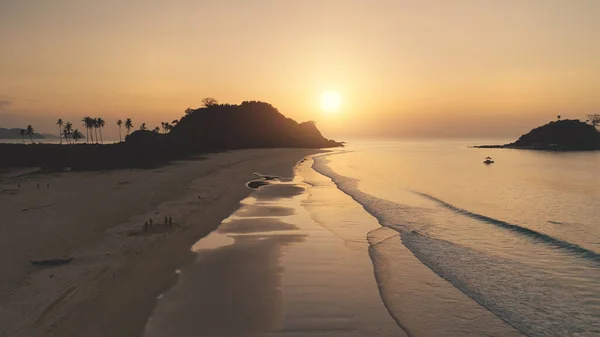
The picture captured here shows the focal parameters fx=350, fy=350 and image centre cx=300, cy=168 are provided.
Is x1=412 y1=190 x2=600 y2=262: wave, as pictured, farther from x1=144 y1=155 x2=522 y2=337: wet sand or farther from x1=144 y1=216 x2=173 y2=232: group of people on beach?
x1=144 y1=216 x2=173 y2=232: group of people on beach

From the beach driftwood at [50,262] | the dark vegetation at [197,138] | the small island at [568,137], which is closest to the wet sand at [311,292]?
the beach driftwood at [50,262]

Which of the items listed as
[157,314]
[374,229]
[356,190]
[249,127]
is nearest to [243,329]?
[157,314]

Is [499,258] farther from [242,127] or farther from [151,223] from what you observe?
[242,127]

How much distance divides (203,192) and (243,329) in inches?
803

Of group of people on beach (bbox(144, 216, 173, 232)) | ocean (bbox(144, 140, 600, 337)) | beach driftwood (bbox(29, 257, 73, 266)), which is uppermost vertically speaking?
beach driftwood (bbox(29, 257, 73, 266))

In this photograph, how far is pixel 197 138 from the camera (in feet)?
430

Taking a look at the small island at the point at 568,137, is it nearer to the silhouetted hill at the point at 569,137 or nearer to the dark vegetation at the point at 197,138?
the silhouetted hill at the point at 569,137

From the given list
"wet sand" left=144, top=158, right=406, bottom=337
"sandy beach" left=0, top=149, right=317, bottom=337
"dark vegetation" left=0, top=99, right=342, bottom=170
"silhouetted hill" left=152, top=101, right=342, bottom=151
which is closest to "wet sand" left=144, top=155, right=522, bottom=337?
"wet sand" left=144, top=158, right=406, bottom=337

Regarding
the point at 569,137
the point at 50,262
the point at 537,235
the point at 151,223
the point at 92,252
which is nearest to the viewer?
the point at 50,262

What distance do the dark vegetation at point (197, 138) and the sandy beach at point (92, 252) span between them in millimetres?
26352

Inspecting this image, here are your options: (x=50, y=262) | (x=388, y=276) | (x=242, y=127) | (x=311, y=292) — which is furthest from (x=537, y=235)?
(x=242, y=127)

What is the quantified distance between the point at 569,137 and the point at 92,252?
190m

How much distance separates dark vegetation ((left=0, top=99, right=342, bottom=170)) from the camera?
5081 centimetres

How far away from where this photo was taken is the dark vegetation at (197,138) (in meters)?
50.8
